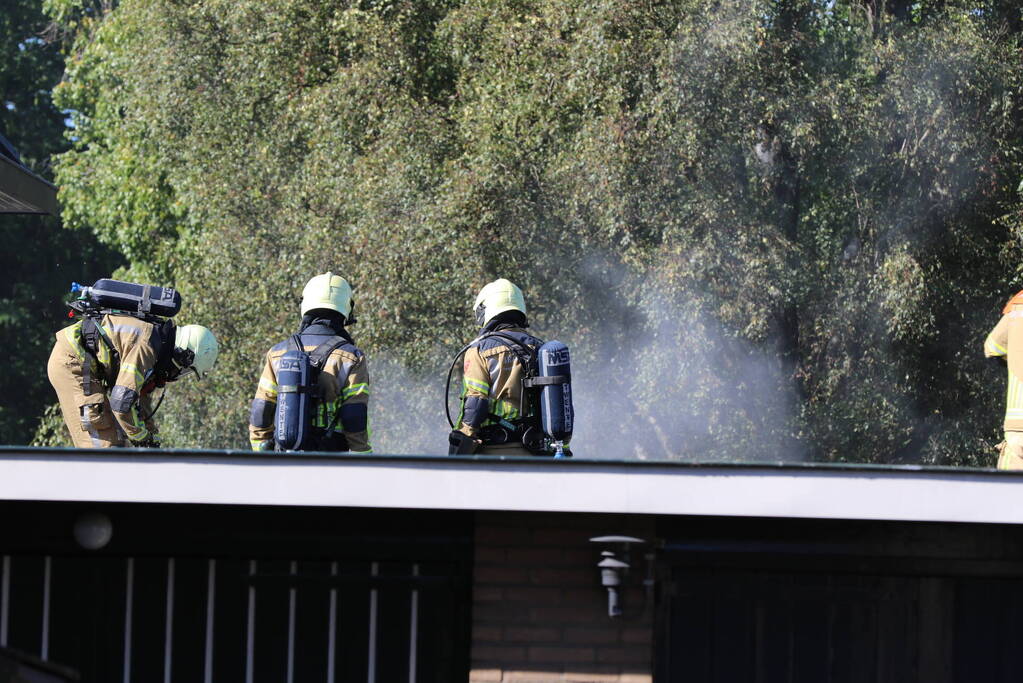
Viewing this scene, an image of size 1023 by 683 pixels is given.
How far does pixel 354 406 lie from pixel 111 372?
1.52 metres

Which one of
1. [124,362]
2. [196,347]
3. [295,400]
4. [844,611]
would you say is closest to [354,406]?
[295,400]

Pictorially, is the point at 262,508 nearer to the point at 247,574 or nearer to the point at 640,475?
the point at 247,574

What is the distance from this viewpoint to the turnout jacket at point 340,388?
6.34 m

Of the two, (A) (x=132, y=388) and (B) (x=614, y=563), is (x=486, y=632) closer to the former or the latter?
(B) (x=614, y=563)

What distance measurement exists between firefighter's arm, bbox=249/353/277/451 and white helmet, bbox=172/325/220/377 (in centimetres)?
111

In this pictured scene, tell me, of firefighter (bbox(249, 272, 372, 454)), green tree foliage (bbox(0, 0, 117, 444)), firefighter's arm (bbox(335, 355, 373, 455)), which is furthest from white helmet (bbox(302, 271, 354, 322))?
green tree foliage (bbox(0, 0, 117, 444))

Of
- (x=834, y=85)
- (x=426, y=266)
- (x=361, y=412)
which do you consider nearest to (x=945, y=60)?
(x=834, y=85)

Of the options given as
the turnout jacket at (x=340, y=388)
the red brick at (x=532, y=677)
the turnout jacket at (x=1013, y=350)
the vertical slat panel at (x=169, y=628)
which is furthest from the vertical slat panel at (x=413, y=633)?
the turnout jacket at (x=1013, y=350)

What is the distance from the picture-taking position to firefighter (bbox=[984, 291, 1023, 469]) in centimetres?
670

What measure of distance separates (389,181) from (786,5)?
199 inches

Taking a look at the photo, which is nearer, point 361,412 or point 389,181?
point 361,412

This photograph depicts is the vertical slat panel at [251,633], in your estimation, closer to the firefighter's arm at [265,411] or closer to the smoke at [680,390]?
the firefighter's arm at [265,411]

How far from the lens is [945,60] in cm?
1557

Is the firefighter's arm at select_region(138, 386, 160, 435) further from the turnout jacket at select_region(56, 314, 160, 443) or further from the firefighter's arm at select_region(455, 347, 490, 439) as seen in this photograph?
the firefighter's arm at select_region(455, 347, 490, 439)
